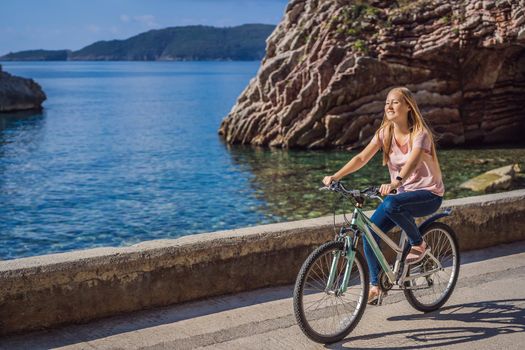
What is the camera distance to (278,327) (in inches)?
219

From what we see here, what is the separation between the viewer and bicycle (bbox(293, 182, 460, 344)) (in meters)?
5.13

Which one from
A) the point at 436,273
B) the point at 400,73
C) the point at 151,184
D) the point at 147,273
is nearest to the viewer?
the point at 147,273

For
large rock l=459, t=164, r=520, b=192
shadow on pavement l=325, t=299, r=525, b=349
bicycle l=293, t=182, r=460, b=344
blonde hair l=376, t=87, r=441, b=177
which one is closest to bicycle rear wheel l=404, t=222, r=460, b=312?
bicycle l=293, t=182, r=460, b=344

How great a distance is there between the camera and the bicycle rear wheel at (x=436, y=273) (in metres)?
5.96

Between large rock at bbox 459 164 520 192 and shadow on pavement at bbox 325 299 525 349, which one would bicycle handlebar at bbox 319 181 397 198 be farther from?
large rock at bbox 459 164 520 192

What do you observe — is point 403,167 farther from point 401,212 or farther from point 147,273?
point 147,273

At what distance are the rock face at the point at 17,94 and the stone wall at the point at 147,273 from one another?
205 feet

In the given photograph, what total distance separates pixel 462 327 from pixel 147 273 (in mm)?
2777

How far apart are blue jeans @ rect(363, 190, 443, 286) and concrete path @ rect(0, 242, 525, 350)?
0.54 m

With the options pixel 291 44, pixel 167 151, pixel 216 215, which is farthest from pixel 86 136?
pixel 216 215

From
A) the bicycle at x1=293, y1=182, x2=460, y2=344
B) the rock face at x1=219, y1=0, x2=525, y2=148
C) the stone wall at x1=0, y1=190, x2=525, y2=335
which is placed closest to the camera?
the bicycle at x1=293, y1=182, x2=460, y2=344

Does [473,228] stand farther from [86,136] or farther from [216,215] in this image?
[86,136]

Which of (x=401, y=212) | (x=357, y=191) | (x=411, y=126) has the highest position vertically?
(x=411, y=126)

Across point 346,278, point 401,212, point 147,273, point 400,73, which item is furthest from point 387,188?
point 400,73
